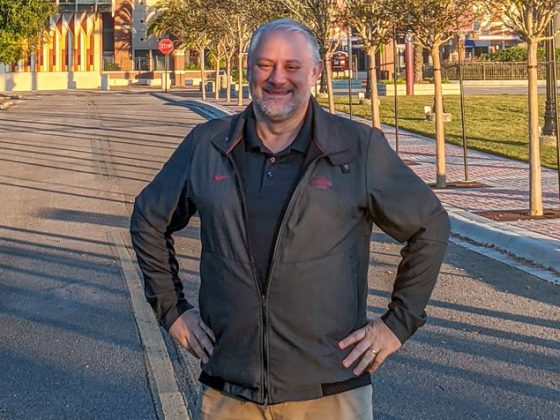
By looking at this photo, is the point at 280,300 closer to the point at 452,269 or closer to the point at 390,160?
the point at 390,160

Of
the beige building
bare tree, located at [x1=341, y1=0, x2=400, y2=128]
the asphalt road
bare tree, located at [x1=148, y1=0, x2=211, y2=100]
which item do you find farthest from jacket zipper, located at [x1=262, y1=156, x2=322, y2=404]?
the beige building

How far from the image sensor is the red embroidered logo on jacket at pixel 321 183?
8.58 feet

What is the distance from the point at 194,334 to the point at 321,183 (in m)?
0.63

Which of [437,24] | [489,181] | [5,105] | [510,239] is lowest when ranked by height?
[510,239]

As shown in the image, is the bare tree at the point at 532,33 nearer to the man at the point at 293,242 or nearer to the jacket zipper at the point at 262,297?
the man at the point at 293,242

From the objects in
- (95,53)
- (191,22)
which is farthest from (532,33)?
(95,53)

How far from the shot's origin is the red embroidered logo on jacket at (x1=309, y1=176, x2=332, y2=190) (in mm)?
2615

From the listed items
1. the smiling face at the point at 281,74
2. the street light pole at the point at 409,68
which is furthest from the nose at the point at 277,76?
the street light pole at the point at 409,68

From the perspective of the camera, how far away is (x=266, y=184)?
265cm

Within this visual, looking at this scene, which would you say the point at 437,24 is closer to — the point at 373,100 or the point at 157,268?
the point at 373,100

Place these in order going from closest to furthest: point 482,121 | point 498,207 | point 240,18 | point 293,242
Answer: point 293,242, point 498,207, point 482,121, point 240,18

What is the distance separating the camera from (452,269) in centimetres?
902

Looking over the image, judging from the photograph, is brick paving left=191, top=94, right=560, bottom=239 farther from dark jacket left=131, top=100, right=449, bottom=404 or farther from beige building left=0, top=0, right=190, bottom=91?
beige building left=0, top=0, right=190, bottom=91

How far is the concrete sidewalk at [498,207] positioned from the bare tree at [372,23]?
1.80 meters
